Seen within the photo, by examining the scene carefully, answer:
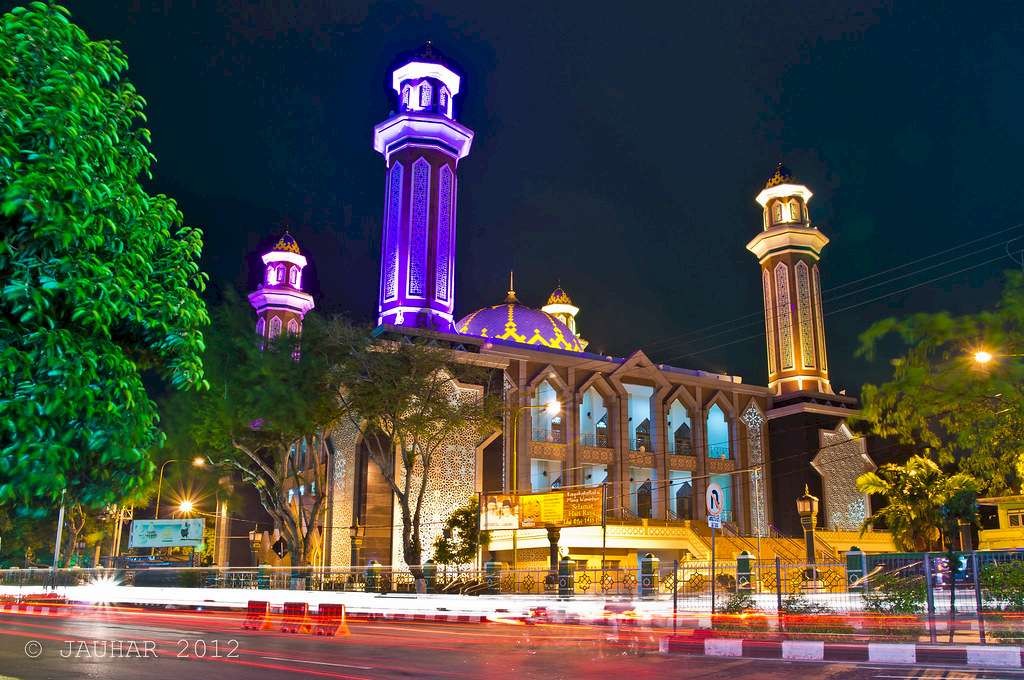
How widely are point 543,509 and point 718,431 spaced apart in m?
18.5

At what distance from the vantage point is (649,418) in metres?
45.2

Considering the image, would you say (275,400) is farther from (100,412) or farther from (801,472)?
(801,472)

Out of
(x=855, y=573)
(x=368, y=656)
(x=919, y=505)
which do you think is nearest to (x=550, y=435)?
(x=919, y=505)

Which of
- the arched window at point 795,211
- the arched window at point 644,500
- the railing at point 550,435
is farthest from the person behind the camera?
the arched window at point 795,211

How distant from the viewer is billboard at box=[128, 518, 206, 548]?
1624 inches

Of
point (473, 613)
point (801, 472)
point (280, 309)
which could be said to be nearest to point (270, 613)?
point (473, 613)

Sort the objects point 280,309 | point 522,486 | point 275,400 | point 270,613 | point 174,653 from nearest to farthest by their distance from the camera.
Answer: point 174,653 < point 270,613 < point 275,400 < point 522,486 < point 280,309

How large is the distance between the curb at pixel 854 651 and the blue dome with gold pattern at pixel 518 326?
3552 cm

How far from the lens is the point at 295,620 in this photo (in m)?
17.0

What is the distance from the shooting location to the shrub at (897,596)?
46.2 feet

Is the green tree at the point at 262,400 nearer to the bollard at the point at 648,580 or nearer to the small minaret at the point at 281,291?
the bollard at the point at 648,580

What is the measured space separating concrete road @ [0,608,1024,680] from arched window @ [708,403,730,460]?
29.1 metres

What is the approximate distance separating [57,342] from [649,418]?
4110 cm

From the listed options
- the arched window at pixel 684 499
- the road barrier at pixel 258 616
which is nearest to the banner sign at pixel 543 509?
the road barrier at pixel 258 616
